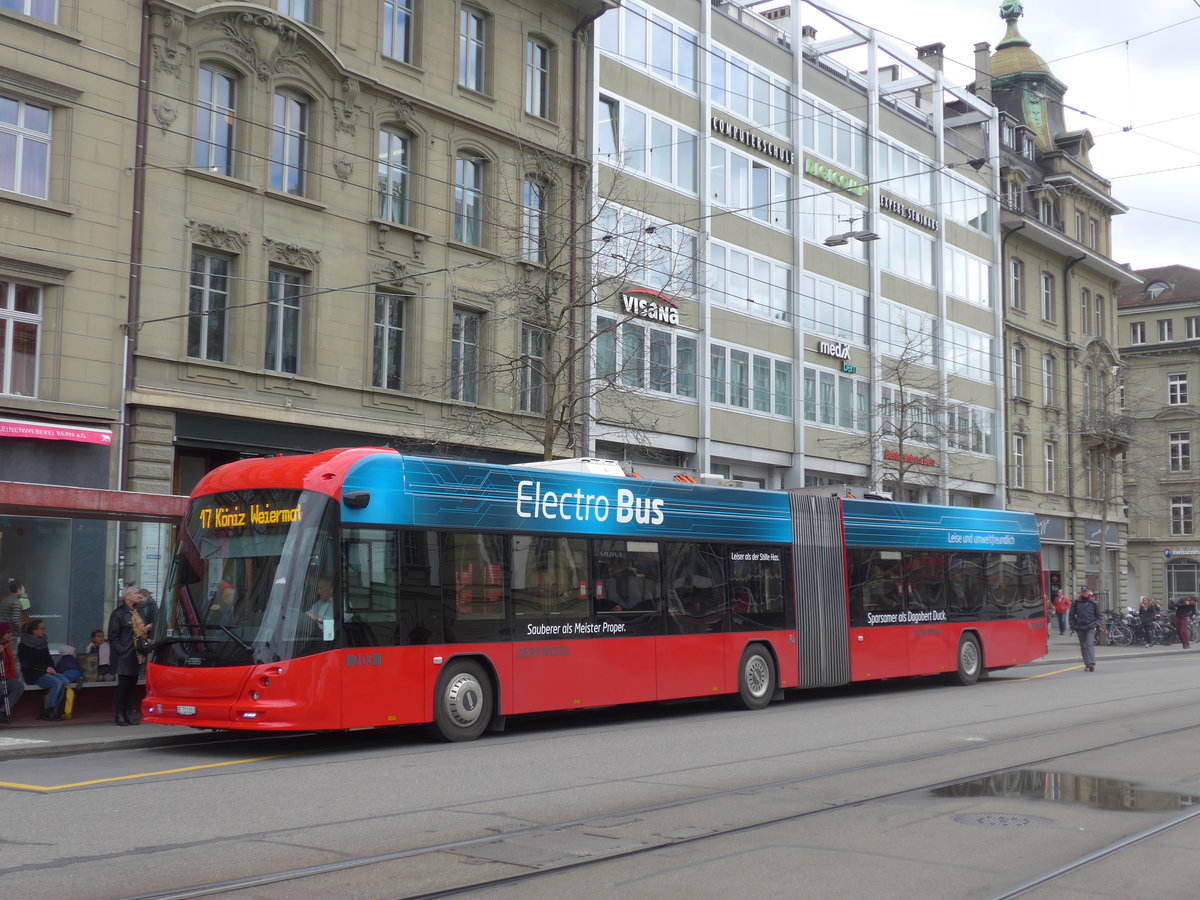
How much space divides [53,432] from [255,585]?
27.6 ft

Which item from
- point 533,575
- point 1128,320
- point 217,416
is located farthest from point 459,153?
point 1128,320

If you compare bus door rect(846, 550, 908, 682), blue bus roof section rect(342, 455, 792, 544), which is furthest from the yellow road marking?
bus door rect(846, 550, 908, 682)

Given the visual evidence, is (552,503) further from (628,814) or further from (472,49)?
(472,49)

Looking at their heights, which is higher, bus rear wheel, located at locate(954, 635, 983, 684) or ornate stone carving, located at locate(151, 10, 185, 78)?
ornate stone carving, located at locate(151, 10, 185, 78)

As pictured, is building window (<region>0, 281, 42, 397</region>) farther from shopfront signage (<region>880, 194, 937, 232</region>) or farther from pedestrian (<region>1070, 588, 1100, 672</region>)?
shopfront signage (<region>880, 194, 937, 232</region>)

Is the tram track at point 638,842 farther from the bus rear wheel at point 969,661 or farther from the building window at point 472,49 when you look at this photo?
the building window at point 472,49

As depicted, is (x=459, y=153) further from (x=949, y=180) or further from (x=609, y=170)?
(x=949, y=180)

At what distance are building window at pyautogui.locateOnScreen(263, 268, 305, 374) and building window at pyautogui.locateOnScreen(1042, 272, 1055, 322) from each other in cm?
3622

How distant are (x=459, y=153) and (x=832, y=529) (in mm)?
12098

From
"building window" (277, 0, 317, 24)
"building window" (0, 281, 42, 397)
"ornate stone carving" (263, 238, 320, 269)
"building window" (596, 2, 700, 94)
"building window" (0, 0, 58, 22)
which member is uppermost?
"building window" (596, 2, 700, 94)

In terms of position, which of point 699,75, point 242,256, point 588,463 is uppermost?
point 699,75

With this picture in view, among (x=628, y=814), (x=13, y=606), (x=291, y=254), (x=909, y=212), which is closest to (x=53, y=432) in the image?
(x=13, y=606)

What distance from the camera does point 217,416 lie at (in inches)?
891

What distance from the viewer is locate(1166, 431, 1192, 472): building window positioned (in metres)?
77.1
